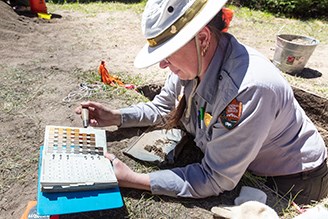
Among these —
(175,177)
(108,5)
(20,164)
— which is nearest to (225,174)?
(175,177)

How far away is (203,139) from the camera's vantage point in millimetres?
1545

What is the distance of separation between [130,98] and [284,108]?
4.66 feet

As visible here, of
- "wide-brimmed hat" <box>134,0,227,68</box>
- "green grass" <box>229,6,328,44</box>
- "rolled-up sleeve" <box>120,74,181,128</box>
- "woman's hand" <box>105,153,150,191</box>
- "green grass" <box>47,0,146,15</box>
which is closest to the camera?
"wide-brimmed hat" <box>134,0,227,68</box>

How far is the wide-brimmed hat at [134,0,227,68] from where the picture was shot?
1155 mm

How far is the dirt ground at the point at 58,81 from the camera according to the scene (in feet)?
5.00

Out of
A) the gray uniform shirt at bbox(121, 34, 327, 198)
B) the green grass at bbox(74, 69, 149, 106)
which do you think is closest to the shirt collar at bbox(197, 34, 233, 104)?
the gray uniform shirt at bbox(121, 34, 327, 198)

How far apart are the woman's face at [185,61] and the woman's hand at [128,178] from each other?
0.49 metres

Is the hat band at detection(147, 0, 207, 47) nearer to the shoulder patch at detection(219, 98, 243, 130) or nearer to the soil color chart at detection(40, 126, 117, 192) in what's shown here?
the shoulder patch at detection(219, 98, 243, 130)

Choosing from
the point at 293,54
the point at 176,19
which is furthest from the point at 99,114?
the point at 293,54

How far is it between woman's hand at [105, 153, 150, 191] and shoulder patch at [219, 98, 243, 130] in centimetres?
47

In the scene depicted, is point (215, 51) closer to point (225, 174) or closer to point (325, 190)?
point (225, 174)

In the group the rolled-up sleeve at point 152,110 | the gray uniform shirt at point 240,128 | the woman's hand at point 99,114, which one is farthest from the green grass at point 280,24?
the woman's hand at point 99,114

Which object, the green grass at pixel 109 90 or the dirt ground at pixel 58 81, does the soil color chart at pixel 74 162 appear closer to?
the dirt ground at pixel 58 81

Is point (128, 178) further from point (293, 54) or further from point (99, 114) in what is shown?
point (293, 54)
